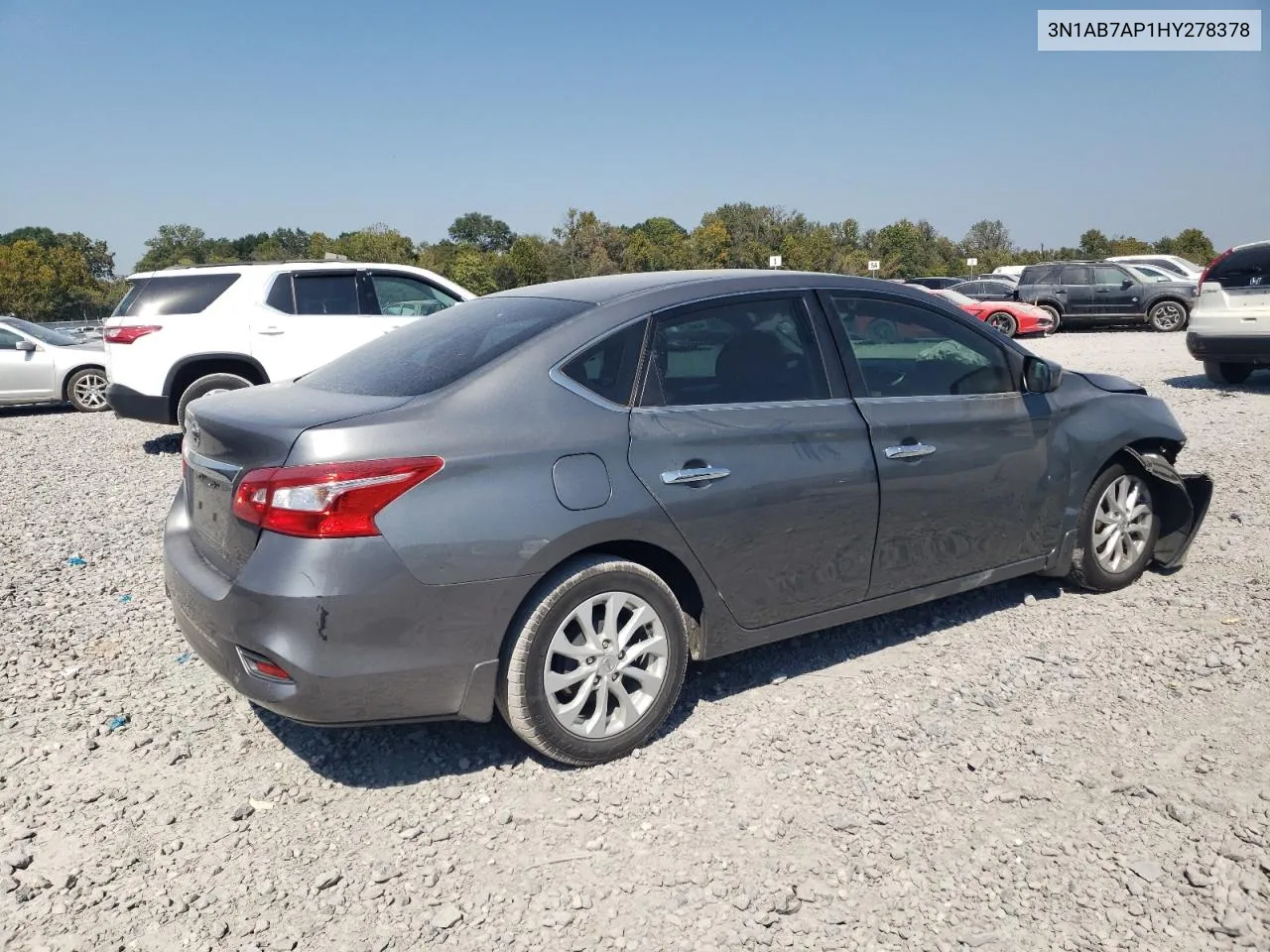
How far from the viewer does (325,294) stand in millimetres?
10102

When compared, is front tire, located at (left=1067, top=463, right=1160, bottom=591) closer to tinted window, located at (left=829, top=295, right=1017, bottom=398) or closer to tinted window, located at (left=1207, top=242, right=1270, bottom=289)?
tinted window, located at (left=829, top=295, right=1017, bottom=398)

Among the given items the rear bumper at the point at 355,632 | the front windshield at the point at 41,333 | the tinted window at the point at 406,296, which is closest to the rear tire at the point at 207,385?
the tinted window at the point at 406,296

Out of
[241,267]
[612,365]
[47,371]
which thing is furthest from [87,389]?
[612,365]

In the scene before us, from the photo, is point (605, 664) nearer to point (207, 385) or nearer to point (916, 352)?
point (916, 352)

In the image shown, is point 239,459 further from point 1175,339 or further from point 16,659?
point 1175,339

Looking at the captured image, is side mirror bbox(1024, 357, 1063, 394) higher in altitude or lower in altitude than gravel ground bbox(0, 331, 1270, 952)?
higher

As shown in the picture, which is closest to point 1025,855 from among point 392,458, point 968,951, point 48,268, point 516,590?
point 968,951

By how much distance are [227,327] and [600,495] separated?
7481 millimetres

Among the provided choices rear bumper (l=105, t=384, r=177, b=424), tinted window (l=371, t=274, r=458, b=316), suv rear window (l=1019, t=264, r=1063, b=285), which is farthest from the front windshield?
suv rear window (l=1019, t=264, r=1063, b=285)

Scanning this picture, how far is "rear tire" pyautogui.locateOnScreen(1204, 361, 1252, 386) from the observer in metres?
→ 12.3

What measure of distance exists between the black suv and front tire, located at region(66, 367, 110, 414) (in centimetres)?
2033

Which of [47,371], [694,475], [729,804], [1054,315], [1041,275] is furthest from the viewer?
[1041,275]

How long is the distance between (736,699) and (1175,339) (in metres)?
20.6

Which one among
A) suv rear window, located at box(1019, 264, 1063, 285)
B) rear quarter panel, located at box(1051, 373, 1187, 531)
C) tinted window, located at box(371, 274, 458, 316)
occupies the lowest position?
rear quarter panel, located at box(1051, 373, 1187, 531)
